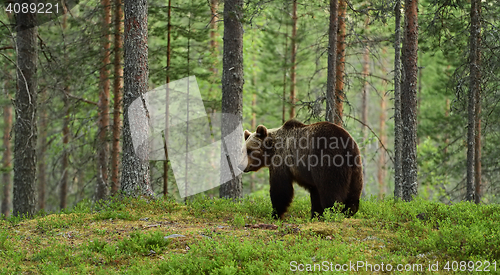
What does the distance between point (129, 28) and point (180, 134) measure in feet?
36.9

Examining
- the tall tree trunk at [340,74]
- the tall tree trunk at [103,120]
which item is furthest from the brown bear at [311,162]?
the tall tree trunk at [103,120]

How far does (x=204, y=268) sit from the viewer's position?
19.9ft

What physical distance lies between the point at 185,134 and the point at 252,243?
39.9ft

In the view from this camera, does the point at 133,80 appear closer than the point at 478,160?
Yes

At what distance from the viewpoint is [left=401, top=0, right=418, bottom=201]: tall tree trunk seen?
39.6 feet

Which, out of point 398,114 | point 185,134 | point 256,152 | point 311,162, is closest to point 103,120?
point 185,134

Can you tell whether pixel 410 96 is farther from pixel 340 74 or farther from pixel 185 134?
pixel 185 134

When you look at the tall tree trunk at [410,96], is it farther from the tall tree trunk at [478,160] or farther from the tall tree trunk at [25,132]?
the tall tree trunk at [25,132]

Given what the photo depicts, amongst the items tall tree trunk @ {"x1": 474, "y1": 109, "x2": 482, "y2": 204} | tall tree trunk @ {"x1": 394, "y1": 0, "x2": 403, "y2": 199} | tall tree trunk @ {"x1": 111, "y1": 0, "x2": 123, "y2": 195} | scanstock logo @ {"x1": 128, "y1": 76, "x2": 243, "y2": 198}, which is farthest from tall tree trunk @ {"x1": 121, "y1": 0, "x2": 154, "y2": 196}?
tall tree trunk @ {"x1": 474, "y1": 109, "x2": 482, "y2": 204}

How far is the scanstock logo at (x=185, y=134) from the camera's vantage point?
1071 centimetres

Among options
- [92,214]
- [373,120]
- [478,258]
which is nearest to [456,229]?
[478,258]

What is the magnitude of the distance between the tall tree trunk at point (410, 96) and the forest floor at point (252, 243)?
Answer: 2555 mm

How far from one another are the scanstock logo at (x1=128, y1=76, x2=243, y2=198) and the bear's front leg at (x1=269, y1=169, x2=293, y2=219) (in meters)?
2.37

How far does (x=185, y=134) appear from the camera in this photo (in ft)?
61.6
